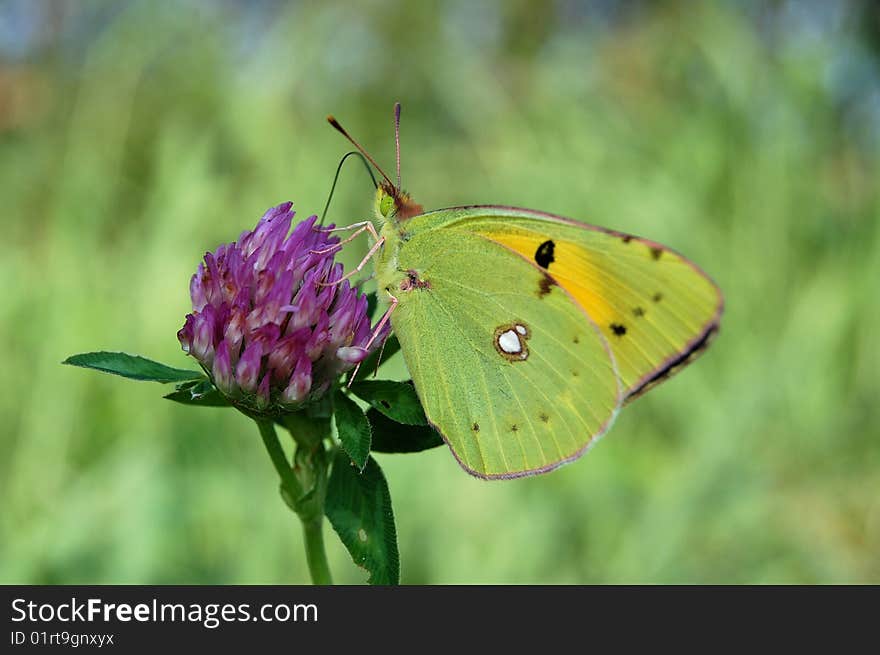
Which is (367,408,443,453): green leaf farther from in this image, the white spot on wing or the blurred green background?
the blurred green background

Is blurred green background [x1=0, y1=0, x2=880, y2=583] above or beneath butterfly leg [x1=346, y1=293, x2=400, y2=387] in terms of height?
above

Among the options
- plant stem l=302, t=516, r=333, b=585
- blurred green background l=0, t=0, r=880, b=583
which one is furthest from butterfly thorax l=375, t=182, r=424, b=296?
blurred green background l=0, t=0, r=880, b=583

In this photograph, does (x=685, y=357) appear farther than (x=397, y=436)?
Yes

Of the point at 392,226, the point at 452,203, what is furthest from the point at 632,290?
the point at 452,203

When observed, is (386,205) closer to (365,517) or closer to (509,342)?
(509,342)

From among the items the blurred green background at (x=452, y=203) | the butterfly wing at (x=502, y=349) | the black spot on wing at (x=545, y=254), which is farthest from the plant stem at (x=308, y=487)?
the blurred green background at (x=452, y=203)

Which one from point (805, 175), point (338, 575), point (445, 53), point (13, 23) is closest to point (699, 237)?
point (805, 175)
